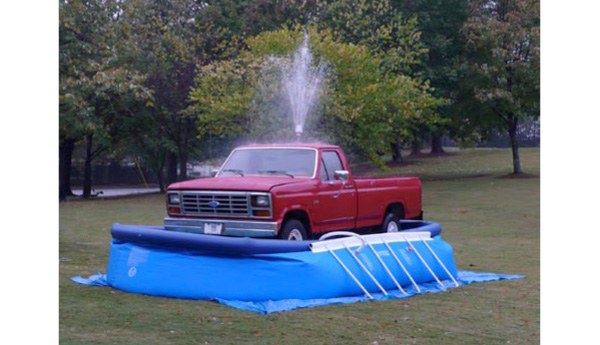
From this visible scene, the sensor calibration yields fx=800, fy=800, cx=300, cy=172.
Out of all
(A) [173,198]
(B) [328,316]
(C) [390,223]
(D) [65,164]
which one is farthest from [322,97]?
(B) [328,316]

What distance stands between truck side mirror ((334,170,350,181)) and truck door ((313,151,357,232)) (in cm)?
12

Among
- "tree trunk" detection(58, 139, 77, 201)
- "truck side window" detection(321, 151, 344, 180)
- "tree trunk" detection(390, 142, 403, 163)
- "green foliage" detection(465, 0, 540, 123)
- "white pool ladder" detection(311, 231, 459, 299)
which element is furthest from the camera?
"tree trunk" detection(390, 142, 403, 163)

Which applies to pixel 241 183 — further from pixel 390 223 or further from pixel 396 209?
pixel 396 209

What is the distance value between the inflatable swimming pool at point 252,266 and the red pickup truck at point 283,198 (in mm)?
1060

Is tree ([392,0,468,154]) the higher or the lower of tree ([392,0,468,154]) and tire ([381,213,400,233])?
the higher

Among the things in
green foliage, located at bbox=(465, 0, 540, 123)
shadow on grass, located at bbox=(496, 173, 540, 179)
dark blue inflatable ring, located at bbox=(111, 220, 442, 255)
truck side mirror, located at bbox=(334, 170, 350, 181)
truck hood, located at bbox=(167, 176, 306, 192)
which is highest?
green foliage, located at bbox=(465, 0, 540, 123)

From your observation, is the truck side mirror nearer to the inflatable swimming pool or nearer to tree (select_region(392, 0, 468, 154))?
the inflatable swimming pool

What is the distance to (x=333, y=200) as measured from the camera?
1222 centimetres

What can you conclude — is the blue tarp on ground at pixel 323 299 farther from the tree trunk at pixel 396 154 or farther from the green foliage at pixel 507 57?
the tree trunk at pixel 396 154

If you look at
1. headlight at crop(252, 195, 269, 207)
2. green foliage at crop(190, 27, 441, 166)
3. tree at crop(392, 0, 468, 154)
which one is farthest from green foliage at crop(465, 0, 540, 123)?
headlight at crop(252, 195, 269, 207)

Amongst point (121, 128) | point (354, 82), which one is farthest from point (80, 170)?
point (354, 82)

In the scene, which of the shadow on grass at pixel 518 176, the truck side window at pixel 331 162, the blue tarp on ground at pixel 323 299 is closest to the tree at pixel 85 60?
the truck side window at pixel 331 162

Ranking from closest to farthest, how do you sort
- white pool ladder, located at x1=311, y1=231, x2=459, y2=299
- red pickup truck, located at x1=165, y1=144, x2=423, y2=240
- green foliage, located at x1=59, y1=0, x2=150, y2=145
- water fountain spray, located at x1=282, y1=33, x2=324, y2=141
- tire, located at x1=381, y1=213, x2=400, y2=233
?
1. white pool ladder, located at x1=311, y1=231, x2=459, y2=299
2. red pickup truck, located at x1=165, y1=144, x2=423, y2=240
3. tire, located at x1=381, y1=213, x2=400, y2=233
4. green foliage, located at x1=59, y1=0, x2=150, y2=145
5. water fountain spray, located at x1=282, y1=33, x2=324, y2=141

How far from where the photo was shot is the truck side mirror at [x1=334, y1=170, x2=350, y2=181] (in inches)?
478
